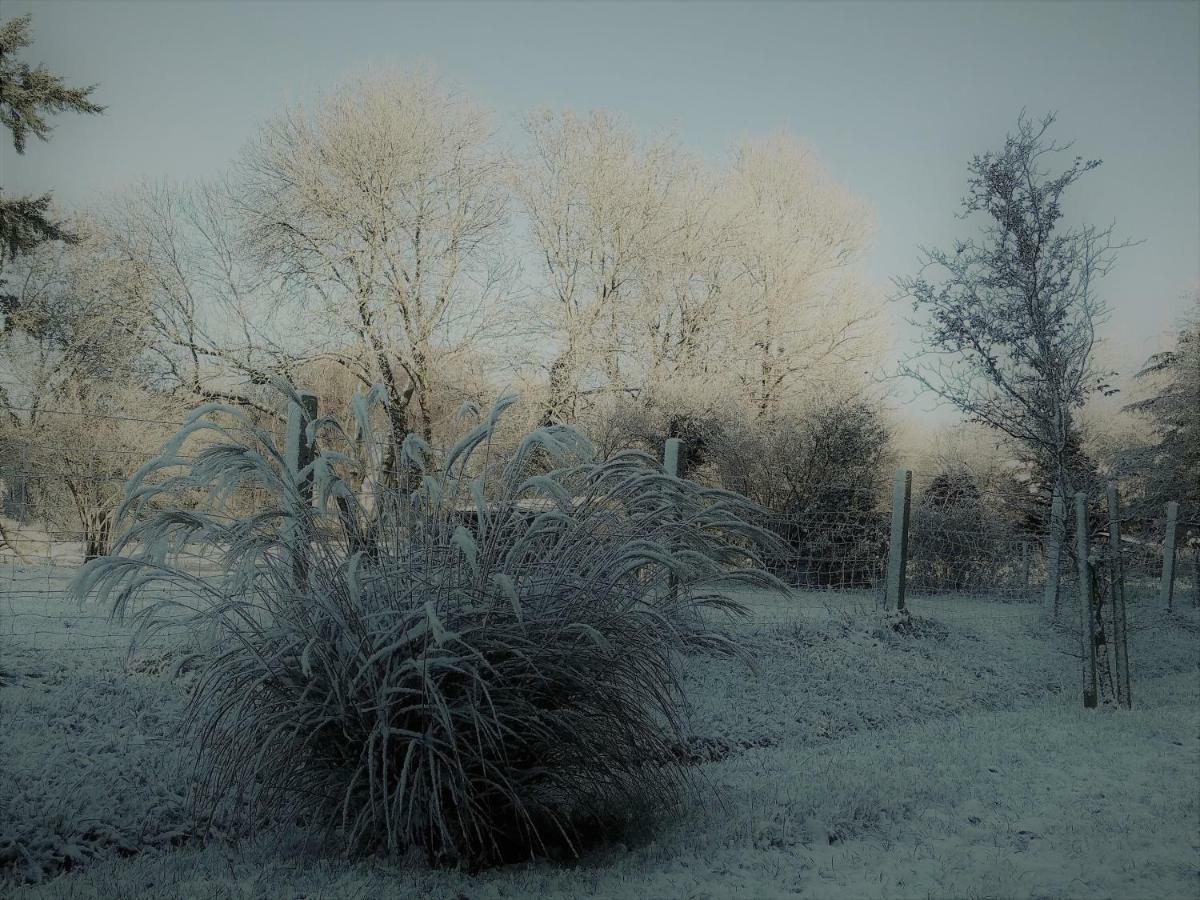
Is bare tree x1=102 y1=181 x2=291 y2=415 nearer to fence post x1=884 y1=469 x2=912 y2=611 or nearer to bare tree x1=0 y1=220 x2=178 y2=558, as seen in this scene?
bare tree x1=0 y1=220 x2=178 y2=558

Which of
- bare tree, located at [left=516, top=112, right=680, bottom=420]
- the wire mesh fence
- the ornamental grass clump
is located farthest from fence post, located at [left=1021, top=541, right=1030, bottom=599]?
the ornamental grass clump

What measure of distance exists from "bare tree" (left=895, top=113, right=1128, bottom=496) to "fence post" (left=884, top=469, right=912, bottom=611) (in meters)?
0.86

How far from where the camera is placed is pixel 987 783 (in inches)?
167

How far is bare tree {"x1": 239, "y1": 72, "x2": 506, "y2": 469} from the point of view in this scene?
13453mm

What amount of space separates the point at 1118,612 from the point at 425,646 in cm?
611

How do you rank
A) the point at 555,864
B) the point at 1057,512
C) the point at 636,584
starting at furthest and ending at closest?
the point at 1057,512 < the point at 636,584 < the point at 555,864

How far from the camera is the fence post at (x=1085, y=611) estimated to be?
6.32 metres

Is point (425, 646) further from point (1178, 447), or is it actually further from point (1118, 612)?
point (1178, 447)

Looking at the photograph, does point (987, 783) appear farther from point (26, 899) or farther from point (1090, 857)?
point (26, 899)

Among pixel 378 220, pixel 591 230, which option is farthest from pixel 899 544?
pixel 591 230

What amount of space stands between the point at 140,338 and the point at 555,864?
12.6 metres

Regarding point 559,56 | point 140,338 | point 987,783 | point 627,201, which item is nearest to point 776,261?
point 627,201

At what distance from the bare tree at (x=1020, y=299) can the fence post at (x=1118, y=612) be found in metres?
0.80

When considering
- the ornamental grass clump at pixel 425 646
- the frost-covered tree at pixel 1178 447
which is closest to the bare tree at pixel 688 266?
the frost-covered tree at pixel 1178 447
